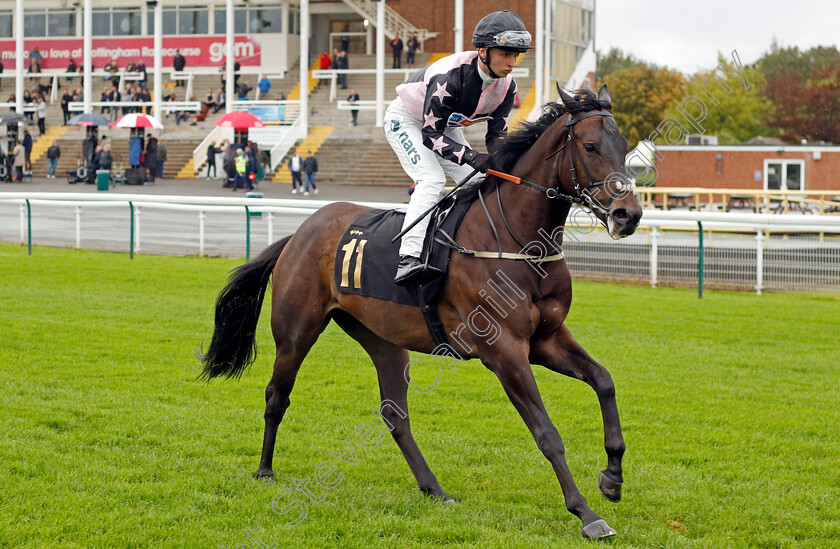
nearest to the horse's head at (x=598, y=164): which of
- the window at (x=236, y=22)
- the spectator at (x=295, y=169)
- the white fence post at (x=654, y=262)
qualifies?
the white fence post at (x=654, y=262)

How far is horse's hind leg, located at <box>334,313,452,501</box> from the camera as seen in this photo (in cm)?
469

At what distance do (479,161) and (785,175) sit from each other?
26.3m

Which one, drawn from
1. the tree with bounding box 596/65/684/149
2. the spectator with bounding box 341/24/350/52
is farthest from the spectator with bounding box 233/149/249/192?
the tree with bounding box 596/65/684/149

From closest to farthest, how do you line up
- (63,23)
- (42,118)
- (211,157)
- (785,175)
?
(785,175) < (211,157) < (42,118) < (63,23)

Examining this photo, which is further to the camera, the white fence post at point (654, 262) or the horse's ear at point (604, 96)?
the white fence post at point (654, 262)

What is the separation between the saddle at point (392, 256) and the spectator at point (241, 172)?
21022 millimetres

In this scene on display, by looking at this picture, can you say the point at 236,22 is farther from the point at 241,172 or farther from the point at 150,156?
the point at 241,172

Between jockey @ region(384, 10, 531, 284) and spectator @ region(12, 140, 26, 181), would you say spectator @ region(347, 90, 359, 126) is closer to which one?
spectator @ region(12, 140, 26, 181)

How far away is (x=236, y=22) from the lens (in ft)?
128

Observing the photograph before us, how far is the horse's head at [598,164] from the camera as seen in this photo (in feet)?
12.1

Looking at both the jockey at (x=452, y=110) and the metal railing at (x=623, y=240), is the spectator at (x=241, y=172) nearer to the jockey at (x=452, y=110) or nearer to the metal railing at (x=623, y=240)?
the metal railing at (x=623, y=240)

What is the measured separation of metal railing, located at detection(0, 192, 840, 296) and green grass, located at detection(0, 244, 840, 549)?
2.27m

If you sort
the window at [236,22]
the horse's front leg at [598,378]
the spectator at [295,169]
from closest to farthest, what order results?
the horse's front leg at [598,378], the spectator at [295,169], the window at [236,22]

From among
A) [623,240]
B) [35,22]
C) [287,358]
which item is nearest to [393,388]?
[287,358]
